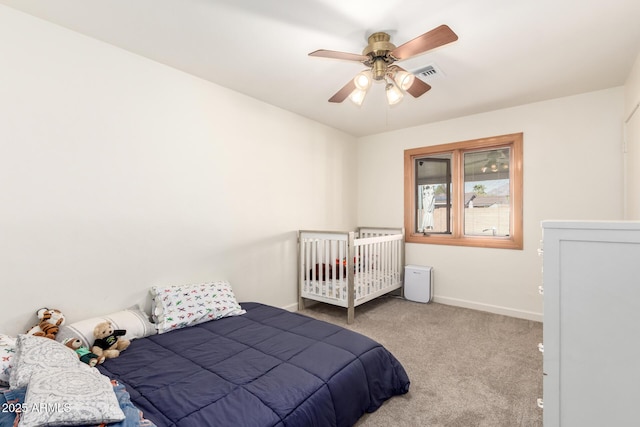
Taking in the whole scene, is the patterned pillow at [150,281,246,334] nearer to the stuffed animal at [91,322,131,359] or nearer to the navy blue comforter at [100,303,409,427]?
the navy blue comforter at [100,303,409,427]

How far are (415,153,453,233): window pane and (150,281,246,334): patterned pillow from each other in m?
2.76

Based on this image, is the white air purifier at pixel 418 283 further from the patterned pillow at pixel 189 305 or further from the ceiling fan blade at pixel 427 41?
the ceiling fan blade at pixel 427 41

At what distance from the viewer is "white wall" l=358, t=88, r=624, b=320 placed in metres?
2.90

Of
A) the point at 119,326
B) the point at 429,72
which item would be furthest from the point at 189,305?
the point at 429,72

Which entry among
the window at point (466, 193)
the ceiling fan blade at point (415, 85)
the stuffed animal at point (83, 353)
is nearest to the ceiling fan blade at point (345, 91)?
the ceiling fan blade at point (415, 85)

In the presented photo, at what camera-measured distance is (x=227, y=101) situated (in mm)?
2879

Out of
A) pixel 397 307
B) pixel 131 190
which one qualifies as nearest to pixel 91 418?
pixel 131 190

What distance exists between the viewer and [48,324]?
1771 millimetres

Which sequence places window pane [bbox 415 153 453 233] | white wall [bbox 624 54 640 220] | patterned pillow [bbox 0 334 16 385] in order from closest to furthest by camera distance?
patterned pillow [bbox 0 334 16 385] → white wall [bbox 624 54 640 220] → window pane [bbox 415 153 453 233]

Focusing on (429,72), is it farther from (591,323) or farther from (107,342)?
(107,342)

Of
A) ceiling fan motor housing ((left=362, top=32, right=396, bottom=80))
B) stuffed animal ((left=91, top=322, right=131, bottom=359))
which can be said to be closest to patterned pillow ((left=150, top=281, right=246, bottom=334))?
stuffed animal ((left=91, top=322, right=131, bottom=359))

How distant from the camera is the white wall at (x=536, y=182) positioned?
290 centimetres

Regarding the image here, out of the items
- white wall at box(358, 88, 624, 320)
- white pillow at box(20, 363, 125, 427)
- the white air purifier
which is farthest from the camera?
the white air purifier

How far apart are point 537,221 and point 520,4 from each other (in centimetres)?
234
